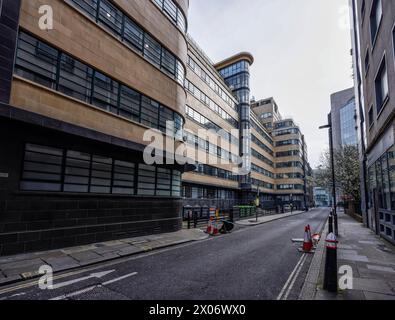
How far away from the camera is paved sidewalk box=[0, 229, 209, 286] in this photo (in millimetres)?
6162

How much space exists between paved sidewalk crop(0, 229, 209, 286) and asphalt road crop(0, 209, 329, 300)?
0.45 metres

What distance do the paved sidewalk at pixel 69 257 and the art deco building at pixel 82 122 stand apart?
2.05 ft

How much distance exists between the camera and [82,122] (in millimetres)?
10227

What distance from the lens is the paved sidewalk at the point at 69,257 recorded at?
6.16 metres

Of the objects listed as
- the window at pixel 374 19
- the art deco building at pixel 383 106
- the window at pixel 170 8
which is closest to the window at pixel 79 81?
the window at pixel 170 8

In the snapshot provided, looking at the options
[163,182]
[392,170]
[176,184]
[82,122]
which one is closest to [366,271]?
[392,170]

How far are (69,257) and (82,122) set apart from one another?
5.60m

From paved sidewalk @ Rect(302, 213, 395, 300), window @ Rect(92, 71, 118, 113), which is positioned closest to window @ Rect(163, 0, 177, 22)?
window @ Rect(92, 71, 118, 113)

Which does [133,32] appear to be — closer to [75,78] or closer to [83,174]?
[75,78]

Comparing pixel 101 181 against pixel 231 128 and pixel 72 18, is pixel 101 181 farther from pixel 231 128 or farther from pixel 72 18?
pixel 231 128

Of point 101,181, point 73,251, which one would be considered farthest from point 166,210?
point 73,251

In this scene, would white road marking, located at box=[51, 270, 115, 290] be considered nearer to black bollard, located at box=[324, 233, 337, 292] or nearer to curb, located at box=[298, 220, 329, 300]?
curb, located at box=[298, 220, 329, 300]
